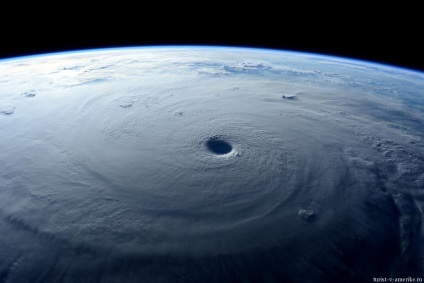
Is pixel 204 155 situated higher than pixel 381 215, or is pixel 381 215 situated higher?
pixel 204 155

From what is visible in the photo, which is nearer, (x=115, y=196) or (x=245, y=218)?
(x=245, y=218)

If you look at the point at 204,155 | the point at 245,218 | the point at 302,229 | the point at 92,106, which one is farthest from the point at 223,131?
the point at 92,106

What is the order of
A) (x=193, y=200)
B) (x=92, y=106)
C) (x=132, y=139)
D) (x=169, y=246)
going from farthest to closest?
(x=92, y=106), (x=132, y=139), (x=193, y=200), (x=169, y=246)

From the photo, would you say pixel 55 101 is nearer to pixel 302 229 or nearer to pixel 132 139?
pixel 132 139

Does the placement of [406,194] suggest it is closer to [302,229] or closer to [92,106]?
[302,229]

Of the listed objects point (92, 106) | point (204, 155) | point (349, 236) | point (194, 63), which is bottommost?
point (349, 236)

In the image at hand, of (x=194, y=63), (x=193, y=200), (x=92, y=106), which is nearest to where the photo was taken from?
(x=193, y=200)
